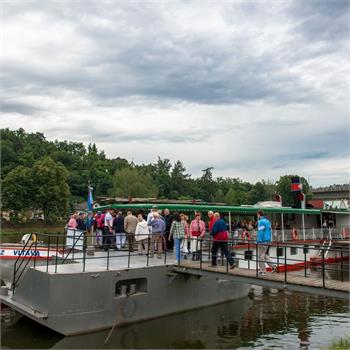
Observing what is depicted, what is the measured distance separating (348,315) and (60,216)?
63666 mm

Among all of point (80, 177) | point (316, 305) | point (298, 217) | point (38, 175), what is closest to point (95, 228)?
point (316, 305)

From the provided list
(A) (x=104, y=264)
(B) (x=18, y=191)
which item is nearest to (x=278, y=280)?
(A) (x=104, y=264)

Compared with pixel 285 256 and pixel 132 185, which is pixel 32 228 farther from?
pixel 285 256

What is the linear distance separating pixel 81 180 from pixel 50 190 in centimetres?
3466

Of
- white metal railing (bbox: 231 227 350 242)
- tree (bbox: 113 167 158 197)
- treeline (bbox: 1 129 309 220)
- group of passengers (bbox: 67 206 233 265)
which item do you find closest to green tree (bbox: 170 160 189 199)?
treeline (bbox: 1 129 309 220)

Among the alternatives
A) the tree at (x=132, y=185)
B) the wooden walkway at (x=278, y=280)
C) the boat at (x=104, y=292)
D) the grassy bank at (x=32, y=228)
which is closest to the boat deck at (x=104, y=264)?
the boat at (x=104, y=292)

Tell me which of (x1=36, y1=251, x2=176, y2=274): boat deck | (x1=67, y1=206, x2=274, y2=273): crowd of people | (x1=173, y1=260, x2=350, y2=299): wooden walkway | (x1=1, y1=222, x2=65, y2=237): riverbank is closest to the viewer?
(x1=173, y1=260, x2=350, y2=299): wooden walkway

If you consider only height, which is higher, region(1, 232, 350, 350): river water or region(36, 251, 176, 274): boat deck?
region(36, 251, 176, 274): boat deck

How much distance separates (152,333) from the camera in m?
13.4

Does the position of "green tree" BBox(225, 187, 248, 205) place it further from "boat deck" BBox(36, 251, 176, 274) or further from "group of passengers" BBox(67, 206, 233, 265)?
"boat deck" BBox(36, 251, 176, 274)

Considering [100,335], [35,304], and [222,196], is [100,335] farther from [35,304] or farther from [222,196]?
[222,196]

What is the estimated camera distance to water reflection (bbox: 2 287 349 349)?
12.6 meters

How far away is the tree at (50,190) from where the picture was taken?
71.8m

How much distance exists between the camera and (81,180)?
10662 centimetres
